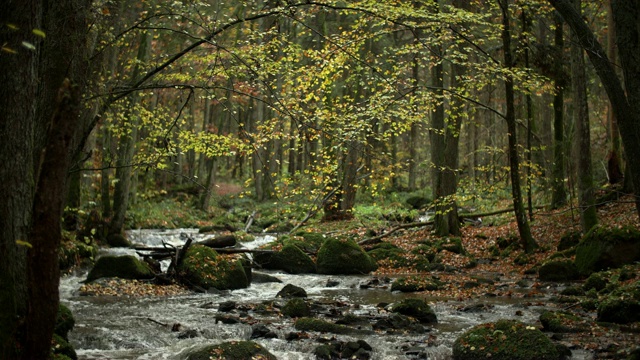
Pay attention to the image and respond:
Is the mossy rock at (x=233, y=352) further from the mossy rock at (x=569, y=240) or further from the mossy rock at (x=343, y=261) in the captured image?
the mossy rock at (x=569, y=240)

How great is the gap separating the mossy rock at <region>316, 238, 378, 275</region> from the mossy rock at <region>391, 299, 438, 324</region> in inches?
223

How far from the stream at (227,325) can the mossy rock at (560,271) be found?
2.00 meters

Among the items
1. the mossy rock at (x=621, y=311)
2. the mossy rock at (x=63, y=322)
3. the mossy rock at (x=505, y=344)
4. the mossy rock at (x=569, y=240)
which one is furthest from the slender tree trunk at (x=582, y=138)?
Result: the mossy rock at (x=63, y=322)

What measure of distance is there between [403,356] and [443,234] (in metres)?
11.2

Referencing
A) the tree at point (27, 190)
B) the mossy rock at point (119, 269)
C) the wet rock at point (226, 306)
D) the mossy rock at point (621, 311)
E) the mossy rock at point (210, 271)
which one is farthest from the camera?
the mossy rock at point (210, 271)

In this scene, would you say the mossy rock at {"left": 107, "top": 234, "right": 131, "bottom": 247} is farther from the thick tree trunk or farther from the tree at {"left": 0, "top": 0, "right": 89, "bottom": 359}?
the thick tree trunk

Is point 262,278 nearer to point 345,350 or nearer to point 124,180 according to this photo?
point 345,350

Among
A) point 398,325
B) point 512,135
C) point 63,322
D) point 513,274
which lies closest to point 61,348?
point 63,322

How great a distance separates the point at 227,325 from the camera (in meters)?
9.56

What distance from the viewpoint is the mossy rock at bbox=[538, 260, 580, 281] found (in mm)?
12773

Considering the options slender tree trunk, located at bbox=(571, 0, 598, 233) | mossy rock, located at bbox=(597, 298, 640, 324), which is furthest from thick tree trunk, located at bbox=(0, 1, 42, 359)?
slender tree trunk, located at bbox=(571, 0, 598, 233)

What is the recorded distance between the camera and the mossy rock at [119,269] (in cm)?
1331

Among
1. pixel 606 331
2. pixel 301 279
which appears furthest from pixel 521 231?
pixel 606 331

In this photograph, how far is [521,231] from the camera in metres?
15.2
